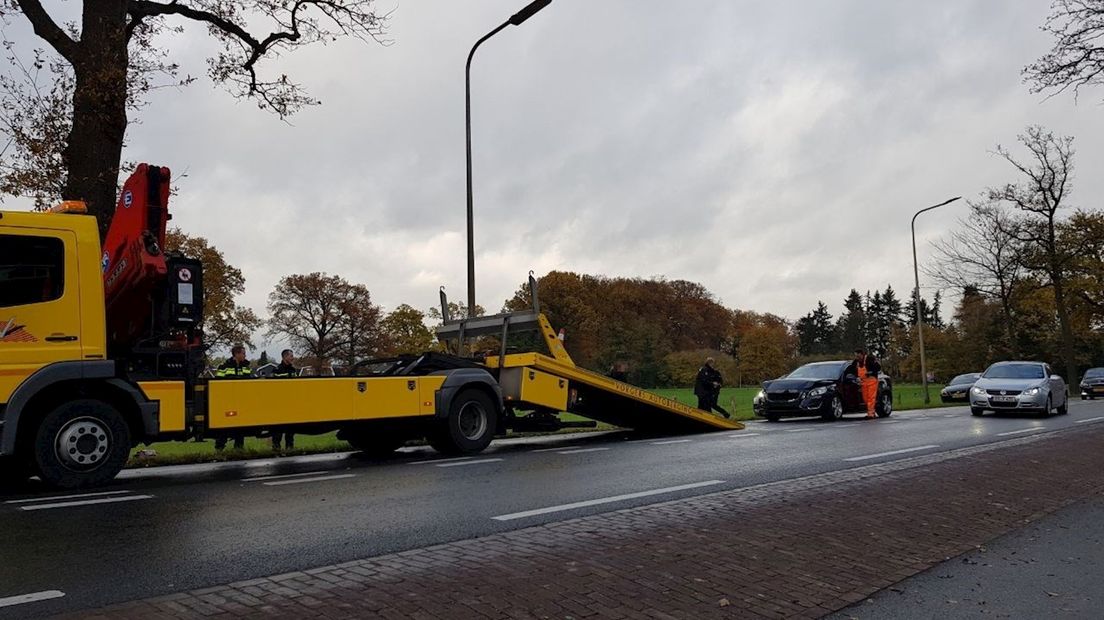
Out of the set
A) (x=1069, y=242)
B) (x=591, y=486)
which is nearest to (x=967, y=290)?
(x=1069, y=242)

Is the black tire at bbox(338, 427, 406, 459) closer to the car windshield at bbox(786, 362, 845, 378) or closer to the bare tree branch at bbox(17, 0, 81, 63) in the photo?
the bare tree branch at bbox(17, 0, 81, 63)

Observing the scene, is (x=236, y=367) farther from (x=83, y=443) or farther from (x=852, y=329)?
(x=852, y=329)

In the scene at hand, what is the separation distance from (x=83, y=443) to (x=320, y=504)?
283 centimetres

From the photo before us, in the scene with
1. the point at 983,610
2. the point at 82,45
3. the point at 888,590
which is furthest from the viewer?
the point at 82,45

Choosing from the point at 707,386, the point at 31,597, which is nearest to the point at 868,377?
the point at 707,386

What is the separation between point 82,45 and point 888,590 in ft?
44.9

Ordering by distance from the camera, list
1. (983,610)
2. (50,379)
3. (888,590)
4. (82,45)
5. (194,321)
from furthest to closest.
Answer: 1. (82,45)
2. (194,321)
3. (50,379)
4. (888,590)
5. (983,610)

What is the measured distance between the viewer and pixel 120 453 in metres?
8.73

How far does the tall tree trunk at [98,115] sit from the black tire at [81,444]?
17.3ft

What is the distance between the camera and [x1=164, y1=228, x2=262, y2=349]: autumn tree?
154ft

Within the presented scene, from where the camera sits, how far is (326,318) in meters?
70.0

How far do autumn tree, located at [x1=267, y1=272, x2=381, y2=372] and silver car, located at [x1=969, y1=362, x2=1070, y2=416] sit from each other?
53.1m

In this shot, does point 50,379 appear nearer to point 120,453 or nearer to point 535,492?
point 120,453

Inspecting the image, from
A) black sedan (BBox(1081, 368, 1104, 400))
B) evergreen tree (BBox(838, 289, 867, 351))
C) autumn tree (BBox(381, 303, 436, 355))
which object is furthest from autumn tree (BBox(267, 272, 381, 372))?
evergreen tree (BBox(838, 289, 867, 351))
